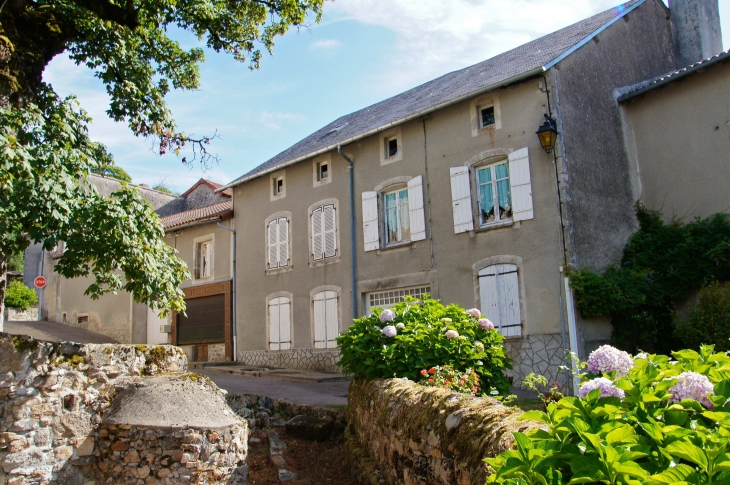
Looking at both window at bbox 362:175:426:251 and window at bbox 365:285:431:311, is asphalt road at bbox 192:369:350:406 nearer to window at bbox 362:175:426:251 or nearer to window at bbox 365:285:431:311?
window at bbox 365:285:431:311

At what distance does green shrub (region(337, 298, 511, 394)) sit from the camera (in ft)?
19.5

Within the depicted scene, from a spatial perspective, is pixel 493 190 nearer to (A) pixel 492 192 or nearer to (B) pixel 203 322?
(A) pixel 492 192

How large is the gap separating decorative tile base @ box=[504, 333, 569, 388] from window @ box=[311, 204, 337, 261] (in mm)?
5508

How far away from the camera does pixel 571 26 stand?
14.5m

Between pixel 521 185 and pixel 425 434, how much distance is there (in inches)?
326

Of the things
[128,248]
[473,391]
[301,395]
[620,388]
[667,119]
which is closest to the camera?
[620,388]

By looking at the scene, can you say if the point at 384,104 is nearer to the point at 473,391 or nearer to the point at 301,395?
the point at 301,395

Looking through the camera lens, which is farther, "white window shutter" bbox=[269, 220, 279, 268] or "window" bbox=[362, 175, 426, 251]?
"white window shutter" bbox=[269, 220, 279, 268]

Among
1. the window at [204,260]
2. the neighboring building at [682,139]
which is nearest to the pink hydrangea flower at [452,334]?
the neighboring building at [682,139]

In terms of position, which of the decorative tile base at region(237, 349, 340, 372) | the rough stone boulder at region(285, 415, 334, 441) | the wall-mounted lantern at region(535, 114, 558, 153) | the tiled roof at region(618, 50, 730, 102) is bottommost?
the rough stone boulder at region(285, 415, 334, 441)

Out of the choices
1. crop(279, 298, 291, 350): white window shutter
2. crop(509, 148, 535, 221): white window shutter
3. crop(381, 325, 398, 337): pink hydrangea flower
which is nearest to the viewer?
crop(381, 325, 398, 337): pink hydrangea flower

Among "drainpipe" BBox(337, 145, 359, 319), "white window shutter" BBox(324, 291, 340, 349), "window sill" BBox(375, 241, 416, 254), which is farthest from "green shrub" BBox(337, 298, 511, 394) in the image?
"white window shutter" BBox(324, 291, 340, 349)

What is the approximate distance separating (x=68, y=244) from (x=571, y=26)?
12.6 meters

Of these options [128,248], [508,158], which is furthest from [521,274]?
[128,248]
